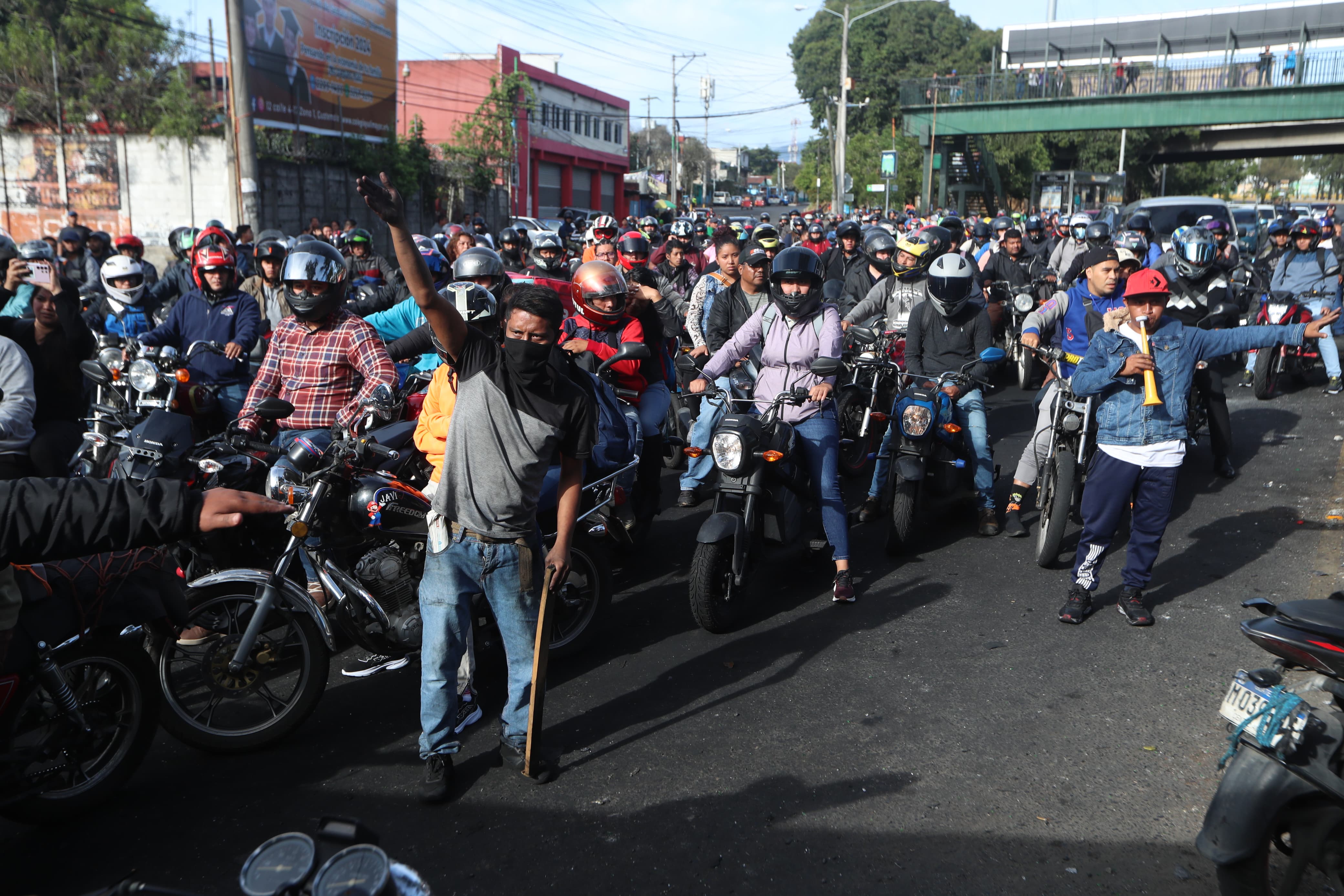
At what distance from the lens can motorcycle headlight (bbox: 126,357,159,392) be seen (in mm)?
5652

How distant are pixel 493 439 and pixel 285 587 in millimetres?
1171

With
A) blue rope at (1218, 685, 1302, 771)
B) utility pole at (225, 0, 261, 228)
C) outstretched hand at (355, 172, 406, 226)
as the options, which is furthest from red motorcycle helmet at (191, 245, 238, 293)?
utility pole at (225, 0, 261, 228)

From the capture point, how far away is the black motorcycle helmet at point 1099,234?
38.4 ft

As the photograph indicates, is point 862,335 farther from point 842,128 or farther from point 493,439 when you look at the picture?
point 842,128

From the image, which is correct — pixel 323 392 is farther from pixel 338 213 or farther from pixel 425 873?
pixel 338 213

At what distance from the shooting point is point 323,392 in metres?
5.49

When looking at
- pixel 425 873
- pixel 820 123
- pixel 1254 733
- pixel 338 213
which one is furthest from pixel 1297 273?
pixel 820 123

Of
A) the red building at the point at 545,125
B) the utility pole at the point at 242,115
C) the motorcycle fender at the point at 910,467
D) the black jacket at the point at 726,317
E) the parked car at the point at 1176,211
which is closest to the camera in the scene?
the motorcycle fender at the point at 910,467

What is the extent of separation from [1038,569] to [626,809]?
375 cm

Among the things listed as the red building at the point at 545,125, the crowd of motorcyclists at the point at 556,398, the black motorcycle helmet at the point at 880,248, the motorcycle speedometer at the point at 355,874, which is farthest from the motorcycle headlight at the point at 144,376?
the red building at the point at 545,125

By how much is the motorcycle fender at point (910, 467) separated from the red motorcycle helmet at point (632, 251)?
3162 millimetres

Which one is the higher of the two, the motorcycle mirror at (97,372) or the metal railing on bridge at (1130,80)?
the metal railing on bridge at (1130,80)

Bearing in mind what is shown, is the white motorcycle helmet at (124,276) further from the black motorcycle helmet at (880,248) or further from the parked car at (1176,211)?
the parked car at (1176,211)

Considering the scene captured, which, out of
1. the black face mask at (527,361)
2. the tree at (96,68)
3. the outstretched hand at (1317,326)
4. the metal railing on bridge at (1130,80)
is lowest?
the black face mask at (527,361)
